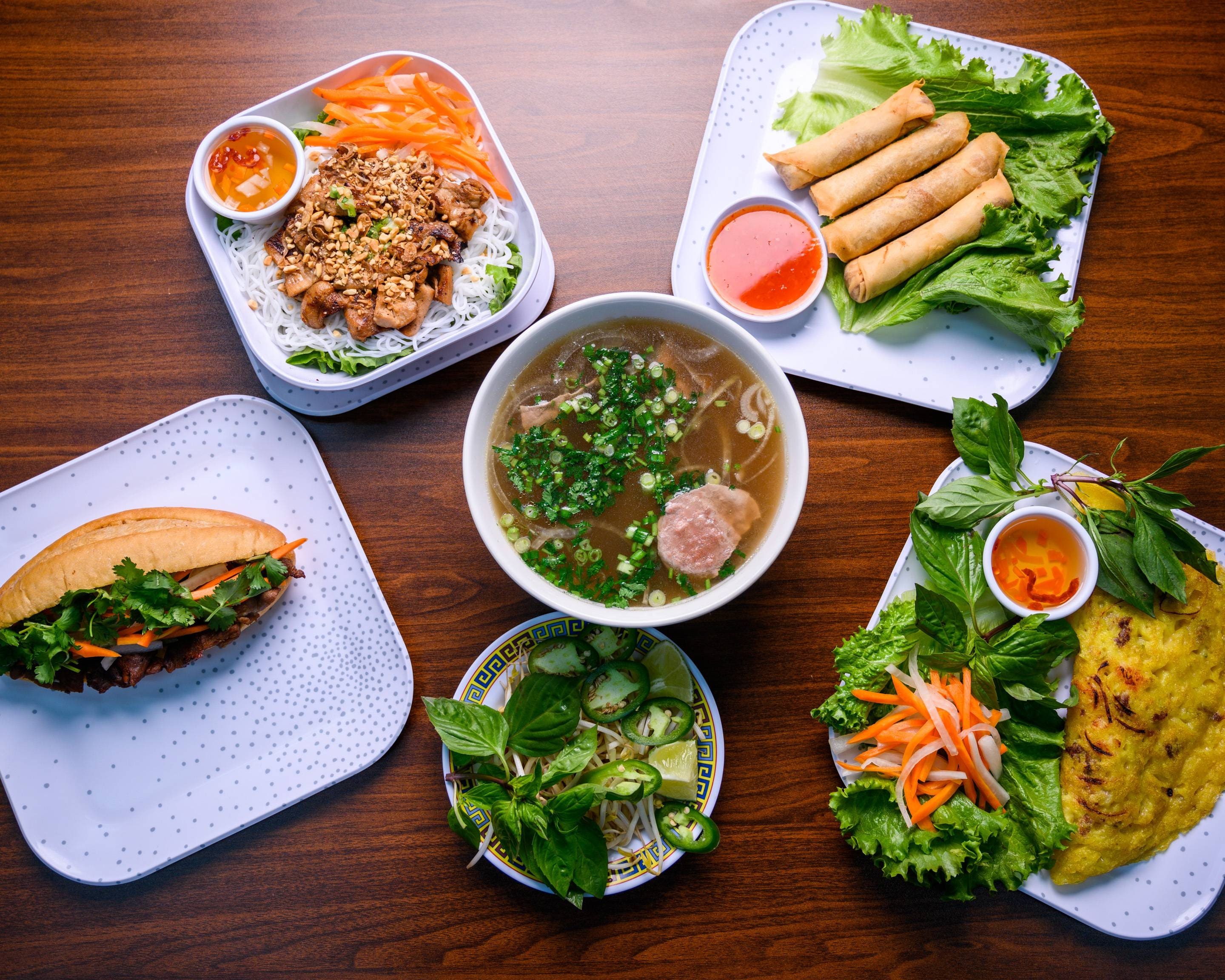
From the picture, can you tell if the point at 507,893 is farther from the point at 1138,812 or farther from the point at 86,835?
the point at 1138,812

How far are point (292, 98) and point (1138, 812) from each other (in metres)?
3.60

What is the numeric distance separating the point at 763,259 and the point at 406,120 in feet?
4.23

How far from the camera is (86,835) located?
2.52 m

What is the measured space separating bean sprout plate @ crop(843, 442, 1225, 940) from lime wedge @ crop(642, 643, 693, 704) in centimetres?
61

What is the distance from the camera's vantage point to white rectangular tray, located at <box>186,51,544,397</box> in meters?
2.44

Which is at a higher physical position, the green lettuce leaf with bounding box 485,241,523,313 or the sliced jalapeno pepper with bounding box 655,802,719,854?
the green lettuce leaf with bounding box 485,241,523,313

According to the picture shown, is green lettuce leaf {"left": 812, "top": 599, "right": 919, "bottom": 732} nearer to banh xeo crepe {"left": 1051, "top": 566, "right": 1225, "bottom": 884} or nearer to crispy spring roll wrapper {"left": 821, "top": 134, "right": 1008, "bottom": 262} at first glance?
banh xeo crepe {"left": 1051, "top": 566, "right": 1225, "bottom": 884}

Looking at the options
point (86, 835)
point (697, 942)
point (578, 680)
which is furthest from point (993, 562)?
point (86, 835)

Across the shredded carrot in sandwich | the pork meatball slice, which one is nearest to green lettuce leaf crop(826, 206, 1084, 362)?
the pork meatball slice

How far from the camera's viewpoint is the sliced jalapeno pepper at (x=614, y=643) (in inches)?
95.2

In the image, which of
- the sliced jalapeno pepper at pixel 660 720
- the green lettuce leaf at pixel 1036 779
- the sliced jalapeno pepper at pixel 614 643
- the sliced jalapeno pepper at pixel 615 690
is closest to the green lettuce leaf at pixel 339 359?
the sliced jalapeno pepper at pixel 614 643

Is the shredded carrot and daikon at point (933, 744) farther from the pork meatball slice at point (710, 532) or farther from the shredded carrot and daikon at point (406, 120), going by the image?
the shredded carrot and daikon at point (406, 120)

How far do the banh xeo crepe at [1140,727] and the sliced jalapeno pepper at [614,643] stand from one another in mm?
1410

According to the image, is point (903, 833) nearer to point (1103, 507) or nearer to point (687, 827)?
point (687, 827)
